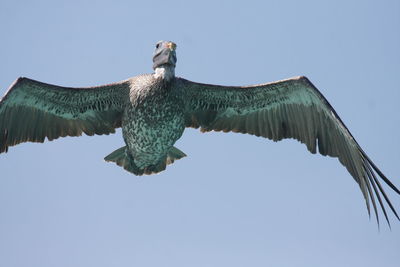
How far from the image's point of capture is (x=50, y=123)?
52.3 feet

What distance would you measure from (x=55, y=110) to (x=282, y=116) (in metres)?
4.63

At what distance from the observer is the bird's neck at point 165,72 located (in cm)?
1484

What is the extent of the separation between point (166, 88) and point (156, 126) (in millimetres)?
755

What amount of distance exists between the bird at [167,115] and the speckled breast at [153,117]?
19 millimetres

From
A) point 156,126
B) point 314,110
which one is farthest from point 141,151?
point 314,110

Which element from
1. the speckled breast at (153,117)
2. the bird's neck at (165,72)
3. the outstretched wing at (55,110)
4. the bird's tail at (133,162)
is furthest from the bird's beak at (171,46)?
the bird's tail at (133,162)

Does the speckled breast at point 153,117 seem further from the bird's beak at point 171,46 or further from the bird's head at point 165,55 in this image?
the bird's beak at point 171,46

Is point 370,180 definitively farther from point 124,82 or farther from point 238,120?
point 124,82

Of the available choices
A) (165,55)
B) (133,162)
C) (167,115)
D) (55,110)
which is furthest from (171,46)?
(55,110)

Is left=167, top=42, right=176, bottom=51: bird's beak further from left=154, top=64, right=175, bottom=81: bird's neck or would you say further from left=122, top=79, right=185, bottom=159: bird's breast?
left=122, top=79, right=185, bottom=159: bird's breast

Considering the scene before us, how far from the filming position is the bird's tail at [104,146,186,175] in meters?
15.8

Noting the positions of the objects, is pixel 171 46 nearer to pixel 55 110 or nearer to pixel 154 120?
pixel 154 120

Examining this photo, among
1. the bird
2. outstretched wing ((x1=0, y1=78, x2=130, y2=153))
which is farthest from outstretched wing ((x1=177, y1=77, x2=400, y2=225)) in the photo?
outstretched wing ((x1=0, y1=78, x2=130, y2=153))

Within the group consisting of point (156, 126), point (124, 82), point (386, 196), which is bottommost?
point (386, 196)
